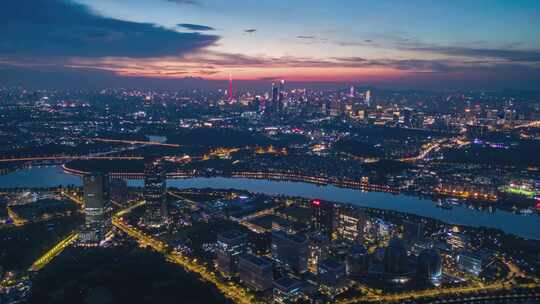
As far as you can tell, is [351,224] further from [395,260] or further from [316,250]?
[395,260]

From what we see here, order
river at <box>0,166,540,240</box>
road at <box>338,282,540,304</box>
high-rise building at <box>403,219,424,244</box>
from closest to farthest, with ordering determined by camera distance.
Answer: road at <box>338,282,540,304</box> → high-rise building at <box>403,219,424,244</box> → river at <box>0,166,540,240</box>

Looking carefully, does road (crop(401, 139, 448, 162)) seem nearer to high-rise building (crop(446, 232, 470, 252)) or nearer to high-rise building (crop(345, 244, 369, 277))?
high-rise building (crop(446, 232, 470, 252))

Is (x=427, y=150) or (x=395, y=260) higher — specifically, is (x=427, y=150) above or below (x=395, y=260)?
above

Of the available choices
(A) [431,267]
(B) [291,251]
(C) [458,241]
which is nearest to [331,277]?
(B) [291,251]

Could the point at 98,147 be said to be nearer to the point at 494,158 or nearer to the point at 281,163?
the point at 281,163

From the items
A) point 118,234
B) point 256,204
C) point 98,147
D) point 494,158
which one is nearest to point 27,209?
point 118,234

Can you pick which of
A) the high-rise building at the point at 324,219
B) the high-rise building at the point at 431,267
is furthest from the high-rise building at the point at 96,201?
the high-rise building at the point at 431,267

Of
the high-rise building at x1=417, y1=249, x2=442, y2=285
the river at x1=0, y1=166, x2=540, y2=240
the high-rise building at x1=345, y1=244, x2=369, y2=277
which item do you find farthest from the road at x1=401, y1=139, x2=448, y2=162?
the high-rise building at x1=345, y1=244, x2=369, y2=277
